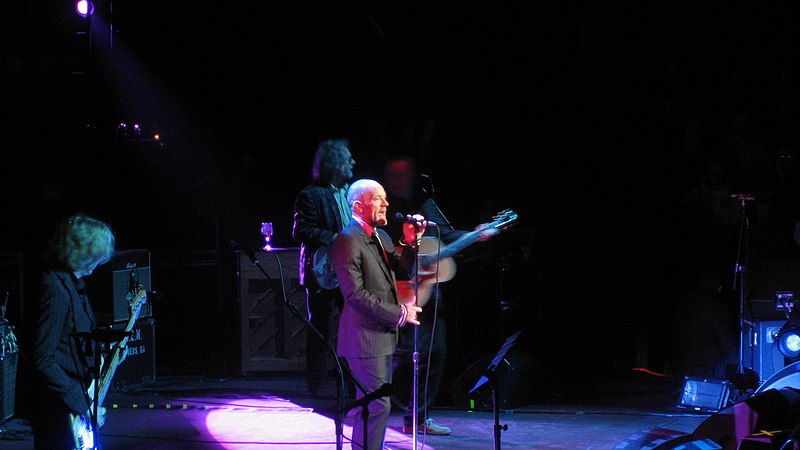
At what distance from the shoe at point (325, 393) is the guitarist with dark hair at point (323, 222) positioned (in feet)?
2.65

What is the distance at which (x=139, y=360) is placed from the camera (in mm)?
9172

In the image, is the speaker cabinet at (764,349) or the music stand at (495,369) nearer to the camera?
the music stand at (495,369)

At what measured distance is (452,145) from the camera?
10703 millimetres

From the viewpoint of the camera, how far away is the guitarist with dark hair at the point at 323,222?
758 centimetres

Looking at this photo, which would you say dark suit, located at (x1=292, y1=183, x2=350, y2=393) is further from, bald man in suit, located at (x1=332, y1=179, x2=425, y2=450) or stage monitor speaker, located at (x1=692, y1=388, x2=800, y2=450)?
stage monitor speaker, located at (x1=692, y1=388, x2=800, y2=450)

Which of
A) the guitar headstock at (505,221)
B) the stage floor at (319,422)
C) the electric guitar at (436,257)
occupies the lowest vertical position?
the stage floor at (319,422)

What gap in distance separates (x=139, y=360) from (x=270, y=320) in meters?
1.38

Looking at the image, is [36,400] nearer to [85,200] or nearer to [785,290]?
[785,290]

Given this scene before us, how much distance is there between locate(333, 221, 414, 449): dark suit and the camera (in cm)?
514

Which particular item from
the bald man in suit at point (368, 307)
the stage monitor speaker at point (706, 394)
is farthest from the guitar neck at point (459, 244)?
the stage monitor speaker at point (706, 394)

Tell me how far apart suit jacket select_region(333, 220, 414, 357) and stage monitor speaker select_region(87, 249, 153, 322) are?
13.1 feet

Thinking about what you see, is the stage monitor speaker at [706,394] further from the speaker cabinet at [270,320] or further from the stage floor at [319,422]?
the speaker cabinet at [270,320]

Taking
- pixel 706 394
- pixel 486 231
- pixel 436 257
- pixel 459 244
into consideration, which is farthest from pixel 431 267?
pixel 706 394

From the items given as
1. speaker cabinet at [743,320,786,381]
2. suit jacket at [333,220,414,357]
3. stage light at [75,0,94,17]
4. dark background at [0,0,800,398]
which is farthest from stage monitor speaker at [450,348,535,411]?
stage light at [75,0,94,17]
